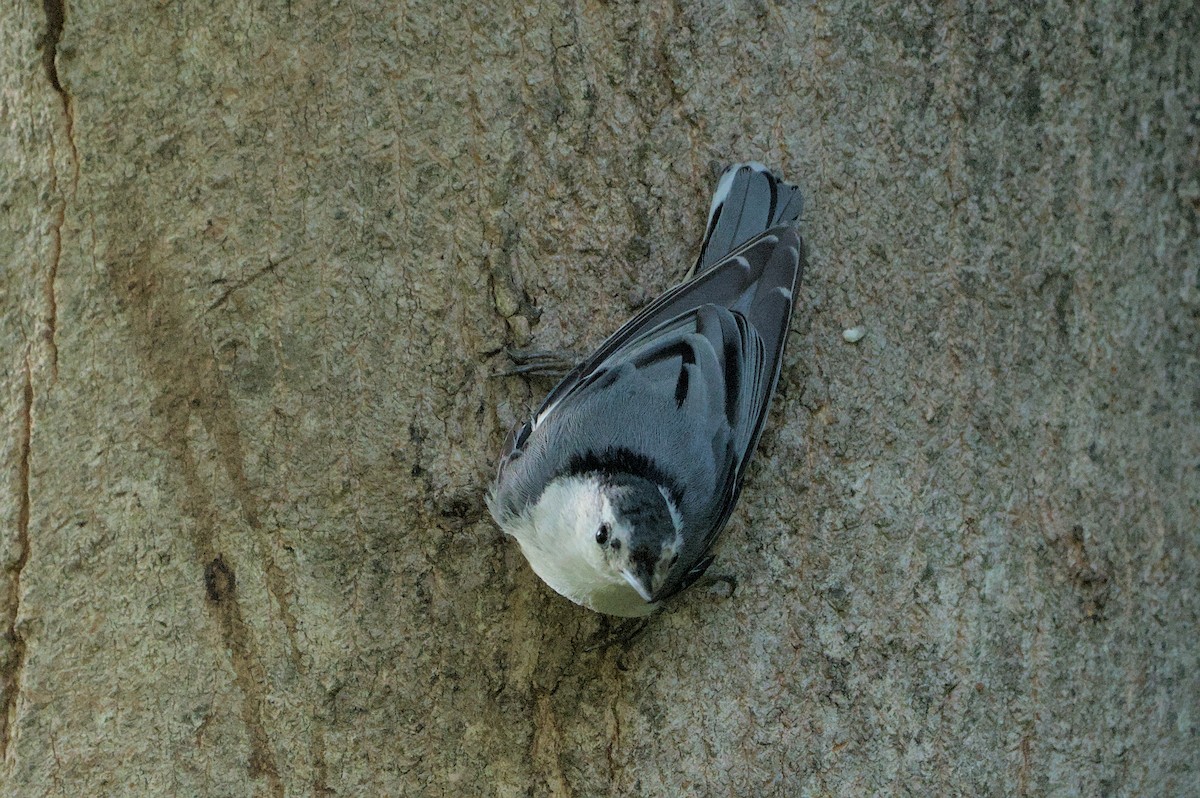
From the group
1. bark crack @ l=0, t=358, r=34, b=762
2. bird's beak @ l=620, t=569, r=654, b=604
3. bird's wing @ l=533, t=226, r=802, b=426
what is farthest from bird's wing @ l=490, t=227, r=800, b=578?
bark crack @ l=0, t=358, r=34, b=762

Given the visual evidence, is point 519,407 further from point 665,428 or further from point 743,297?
point 743,297

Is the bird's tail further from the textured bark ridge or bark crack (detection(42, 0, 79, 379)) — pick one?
bark crack (detection(42, 0, 79, 379))

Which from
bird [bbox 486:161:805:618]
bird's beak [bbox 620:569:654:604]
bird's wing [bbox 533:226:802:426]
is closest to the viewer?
bird's beak [bbox 620:569:654:604]

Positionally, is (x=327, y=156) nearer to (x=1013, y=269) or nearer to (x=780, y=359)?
(x=780, y=359)

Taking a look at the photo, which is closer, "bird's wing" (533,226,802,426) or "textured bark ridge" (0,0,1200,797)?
"textured bark ridge" (0,0,1200,797)

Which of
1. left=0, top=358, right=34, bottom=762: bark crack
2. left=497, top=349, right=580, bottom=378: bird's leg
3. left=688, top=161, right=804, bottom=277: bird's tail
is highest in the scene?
left=688, top=161, right=804, bottom=277: bird's tail

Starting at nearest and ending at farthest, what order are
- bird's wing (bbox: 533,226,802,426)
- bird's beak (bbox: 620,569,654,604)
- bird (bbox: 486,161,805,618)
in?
bird's beak (bbox: 620,569,654,604)
bird (bbox: 486,161,805,618)
bird's wing (bbox: 533,226,802,426)

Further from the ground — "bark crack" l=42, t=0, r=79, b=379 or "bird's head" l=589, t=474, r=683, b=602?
"bark crack" l=42, t=0, r=79, b=379
